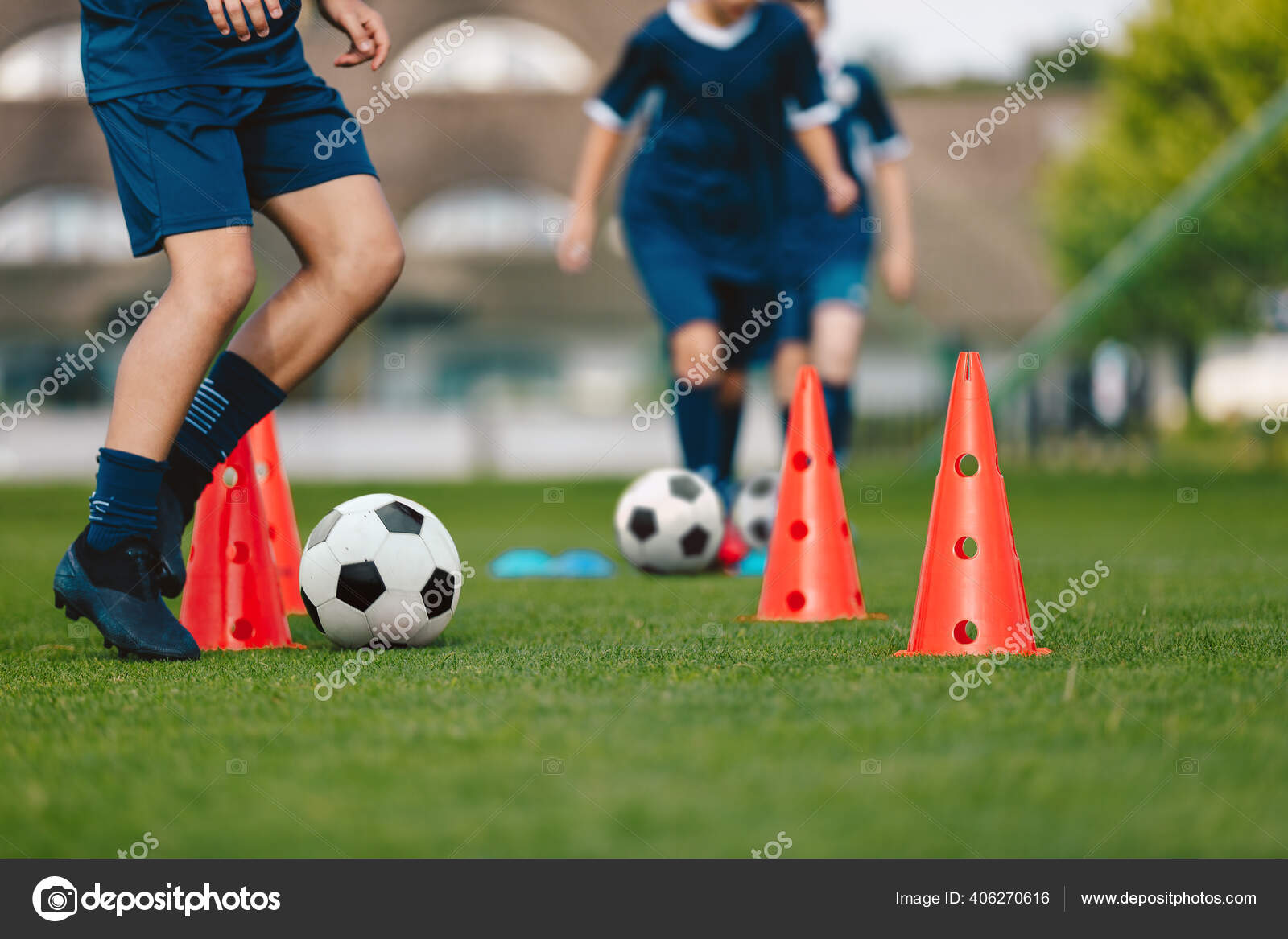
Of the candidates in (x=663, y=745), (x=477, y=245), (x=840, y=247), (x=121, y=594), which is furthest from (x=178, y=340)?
(x=477, y=245)

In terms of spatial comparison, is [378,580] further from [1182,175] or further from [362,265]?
[1182,175]

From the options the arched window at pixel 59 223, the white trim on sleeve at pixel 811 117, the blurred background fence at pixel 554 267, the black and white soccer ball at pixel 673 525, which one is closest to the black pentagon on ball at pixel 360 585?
the black and white soccer ball at pixel 673 525

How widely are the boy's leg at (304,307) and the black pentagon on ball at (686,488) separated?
252 centimetres

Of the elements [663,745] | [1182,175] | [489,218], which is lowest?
[663,745]

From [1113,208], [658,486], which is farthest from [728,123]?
[1113,208]

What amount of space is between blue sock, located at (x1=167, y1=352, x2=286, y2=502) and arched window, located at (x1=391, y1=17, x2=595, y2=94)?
98.0 ft

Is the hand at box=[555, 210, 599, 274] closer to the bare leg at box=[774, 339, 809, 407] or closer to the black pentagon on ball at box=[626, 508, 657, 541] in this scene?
the black pentagon on ball at box=[626, 508, 657, 541]

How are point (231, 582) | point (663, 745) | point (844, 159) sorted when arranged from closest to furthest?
point (663, 745) < point (231, 582) < point (844, 159)

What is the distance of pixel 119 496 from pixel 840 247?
4.86 metres

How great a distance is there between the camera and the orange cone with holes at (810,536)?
13.3 feet

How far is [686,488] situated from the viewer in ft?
19.3
